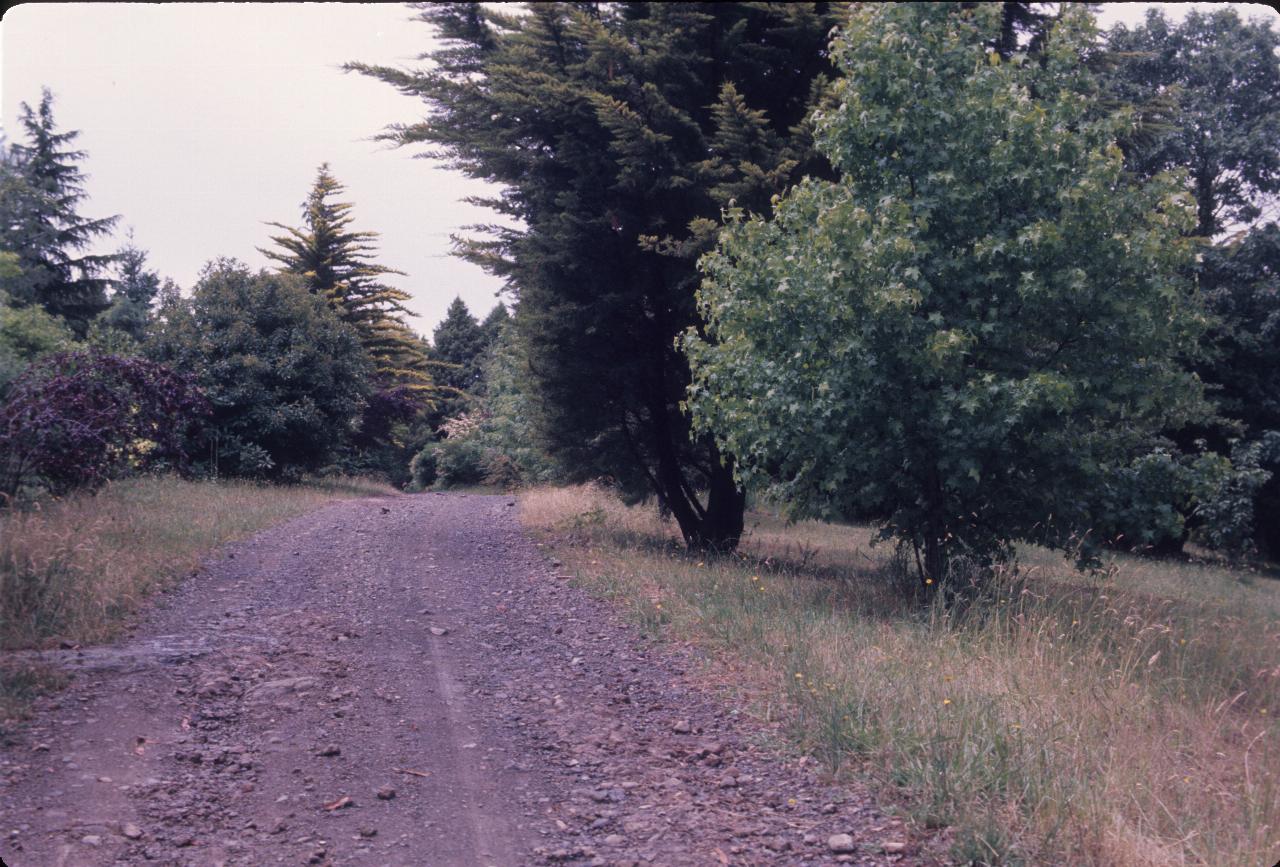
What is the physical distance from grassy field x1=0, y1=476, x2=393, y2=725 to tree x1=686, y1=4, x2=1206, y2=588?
5.86 metres

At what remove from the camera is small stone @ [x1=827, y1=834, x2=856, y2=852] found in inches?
161

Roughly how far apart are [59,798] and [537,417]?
34.2ft

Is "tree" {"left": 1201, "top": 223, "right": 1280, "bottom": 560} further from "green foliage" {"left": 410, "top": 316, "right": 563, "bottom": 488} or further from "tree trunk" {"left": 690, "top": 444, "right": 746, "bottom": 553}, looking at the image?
"green foliage" {"left": 410, "top": 316, "right": 563, "bottom": 488}

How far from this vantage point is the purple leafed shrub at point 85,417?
373 inches

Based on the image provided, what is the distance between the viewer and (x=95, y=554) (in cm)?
825

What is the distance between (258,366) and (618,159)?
48.2 ft

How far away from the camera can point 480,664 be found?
694 cm

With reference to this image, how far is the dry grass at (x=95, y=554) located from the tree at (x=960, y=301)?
5840mm

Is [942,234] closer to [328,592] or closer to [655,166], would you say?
[655,166]

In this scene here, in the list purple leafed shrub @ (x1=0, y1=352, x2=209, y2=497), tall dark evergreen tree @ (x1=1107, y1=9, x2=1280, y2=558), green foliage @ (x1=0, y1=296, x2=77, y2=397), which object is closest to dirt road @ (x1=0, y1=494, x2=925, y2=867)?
purple leafed shrub @ (x1=0, y1=352, x2=209, y2=497)

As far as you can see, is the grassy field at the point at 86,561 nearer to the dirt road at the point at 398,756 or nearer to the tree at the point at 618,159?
the dirt road at the point at 398,756

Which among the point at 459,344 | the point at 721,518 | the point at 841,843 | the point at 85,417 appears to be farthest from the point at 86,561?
the point at 459,344

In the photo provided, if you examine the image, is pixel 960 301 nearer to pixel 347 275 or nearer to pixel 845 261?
pixel 845 261

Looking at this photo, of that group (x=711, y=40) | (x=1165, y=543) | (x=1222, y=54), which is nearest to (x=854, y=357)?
(x=711, y=40)
